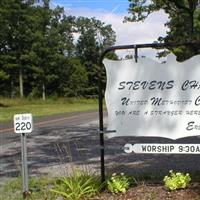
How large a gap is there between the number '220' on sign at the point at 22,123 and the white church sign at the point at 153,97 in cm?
103

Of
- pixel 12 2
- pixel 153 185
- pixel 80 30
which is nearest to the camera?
pixel 153 185

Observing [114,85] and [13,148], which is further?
[13,148]

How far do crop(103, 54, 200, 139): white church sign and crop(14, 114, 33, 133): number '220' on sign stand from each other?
3.39ft

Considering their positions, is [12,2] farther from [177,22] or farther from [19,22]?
[177,22]

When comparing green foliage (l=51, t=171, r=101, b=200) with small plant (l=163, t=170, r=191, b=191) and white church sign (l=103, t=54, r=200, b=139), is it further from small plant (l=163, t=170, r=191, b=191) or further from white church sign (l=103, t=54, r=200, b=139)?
small plant (l=163, t=170, r=191, b=191)

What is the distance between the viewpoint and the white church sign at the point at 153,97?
22.9 ft

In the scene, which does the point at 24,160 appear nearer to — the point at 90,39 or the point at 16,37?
the point at 16,37

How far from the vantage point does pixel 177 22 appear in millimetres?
25141

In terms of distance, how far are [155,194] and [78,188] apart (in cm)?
96

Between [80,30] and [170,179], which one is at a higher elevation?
[80,30]

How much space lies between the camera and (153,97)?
7141mm

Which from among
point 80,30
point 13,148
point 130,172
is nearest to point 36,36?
point 80,30

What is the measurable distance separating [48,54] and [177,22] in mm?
61718

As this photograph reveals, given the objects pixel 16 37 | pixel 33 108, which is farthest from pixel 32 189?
pixel 16 37
